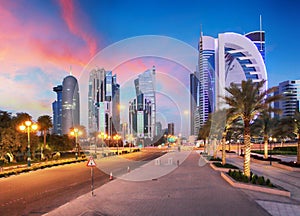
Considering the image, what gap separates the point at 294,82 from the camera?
17988cm

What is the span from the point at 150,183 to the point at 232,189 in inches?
179

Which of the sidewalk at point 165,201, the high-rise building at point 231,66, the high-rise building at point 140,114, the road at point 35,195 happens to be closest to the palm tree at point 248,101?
the sidewalk at point 165,201

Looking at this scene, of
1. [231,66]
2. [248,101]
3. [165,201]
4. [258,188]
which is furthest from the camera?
[231,66]

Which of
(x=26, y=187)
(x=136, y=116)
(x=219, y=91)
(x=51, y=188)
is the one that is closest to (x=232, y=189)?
(x=51, y=188)

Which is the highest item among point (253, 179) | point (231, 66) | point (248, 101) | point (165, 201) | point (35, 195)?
point (231, 66)

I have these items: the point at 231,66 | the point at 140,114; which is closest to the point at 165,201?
the point at 140,114

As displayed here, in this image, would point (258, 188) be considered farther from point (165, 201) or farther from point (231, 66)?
point (231, 66)

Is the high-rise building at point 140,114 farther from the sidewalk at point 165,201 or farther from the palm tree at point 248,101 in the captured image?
the sidewalk at point 165,201

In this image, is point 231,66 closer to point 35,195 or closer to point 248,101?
point 248,101

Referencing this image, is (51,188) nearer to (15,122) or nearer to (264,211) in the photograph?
(264,211)

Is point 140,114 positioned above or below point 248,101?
above

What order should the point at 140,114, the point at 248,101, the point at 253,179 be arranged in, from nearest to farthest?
the point at 253,179, the point at 248,101, the point at 140,114

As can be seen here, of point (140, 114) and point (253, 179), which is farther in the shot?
point (140, 114)

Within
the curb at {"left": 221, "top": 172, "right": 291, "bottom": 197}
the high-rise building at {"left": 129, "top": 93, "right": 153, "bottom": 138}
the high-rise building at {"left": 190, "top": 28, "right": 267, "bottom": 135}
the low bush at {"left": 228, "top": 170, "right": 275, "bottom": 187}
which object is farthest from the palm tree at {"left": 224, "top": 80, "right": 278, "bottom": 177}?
the high-rise building at {"left": 190, "top": 28, "right": 267, "bottom": 135}
